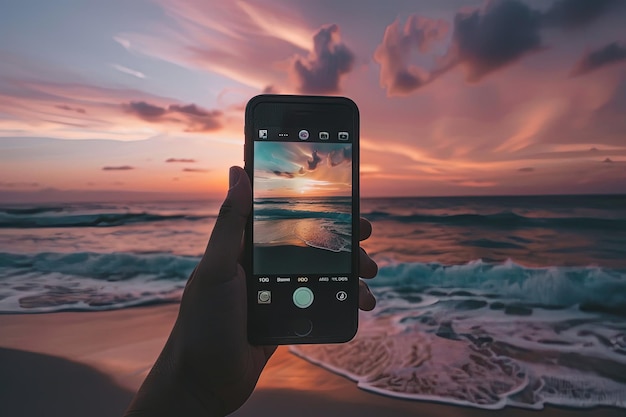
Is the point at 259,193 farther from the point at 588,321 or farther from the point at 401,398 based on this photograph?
the point at 588,321

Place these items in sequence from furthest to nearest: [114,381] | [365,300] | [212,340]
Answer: [114,381]
[365,300]
[212,340]

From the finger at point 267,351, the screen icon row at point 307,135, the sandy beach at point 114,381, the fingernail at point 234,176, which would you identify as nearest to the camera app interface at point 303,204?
the screen icon row at point 307,135

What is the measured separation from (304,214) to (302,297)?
0.28 metres

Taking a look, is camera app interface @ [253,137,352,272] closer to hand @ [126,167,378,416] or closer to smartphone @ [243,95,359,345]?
smartphone @ [243,95,359,345]

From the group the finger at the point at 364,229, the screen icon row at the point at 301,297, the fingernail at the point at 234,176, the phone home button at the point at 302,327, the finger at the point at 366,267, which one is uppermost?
the fingernail at the point at 234,176

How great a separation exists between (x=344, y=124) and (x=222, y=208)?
1.74 feet

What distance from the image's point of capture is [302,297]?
155 centimetres

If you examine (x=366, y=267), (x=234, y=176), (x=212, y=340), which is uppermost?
(x=234, y=176)

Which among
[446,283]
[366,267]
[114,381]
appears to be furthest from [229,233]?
[446,283]

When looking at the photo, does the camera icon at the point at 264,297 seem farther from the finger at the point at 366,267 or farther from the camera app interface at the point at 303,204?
the finger at the point at 366,267

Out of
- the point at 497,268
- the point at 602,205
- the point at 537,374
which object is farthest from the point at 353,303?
the point at 602,205

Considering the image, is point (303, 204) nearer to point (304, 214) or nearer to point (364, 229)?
point (304, 214)

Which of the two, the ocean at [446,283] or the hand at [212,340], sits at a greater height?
the hand at [212,340]

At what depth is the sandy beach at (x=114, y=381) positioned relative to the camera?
3.05 meters
